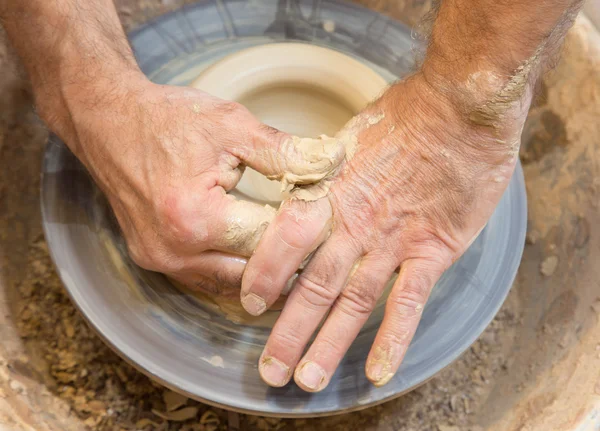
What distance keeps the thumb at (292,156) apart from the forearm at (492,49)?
277 millimetres

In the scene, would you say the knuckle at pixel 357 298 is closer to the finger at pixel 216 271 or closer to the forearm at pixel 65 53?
the finger at pixel 216 271

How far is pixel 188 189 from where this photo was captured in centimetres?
100

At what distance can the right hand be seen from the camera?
1002mm

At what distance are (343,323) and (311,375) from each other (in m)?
0.12

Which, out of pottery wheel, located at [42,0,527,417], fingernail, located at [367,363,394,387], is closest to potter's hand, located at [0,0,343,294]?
pottery wheel, located at [42,0,527,417]

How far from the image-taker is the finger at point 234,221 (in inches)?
39.3

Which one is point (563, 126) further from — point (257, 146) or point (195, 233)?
point (195, 233)

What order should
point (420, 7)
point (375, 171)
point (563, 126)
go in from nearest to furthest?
point (375, 171) < point (563, 126) < point (420, 7)

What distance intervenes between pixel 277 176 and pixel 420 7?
1345 millimetres

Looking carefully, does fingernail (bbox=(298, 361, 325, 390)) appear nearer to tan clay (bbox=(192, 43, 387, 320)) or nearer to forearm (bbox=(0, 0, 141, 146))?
tan clay (bbox=(192, 43, 387, 320))

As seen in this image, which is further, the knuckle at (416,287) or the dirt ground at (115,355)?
the dirt ground at (115,355)

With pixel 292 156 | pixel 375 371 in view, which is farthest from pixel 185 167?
pixel 375 371

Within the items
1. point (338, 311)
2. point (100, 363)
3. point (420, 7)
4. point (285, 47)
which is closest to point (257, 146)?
point (338, 311)

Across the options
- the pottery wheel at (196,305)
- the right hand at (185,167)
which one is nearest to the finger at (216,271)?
the right hand at (185,167)
